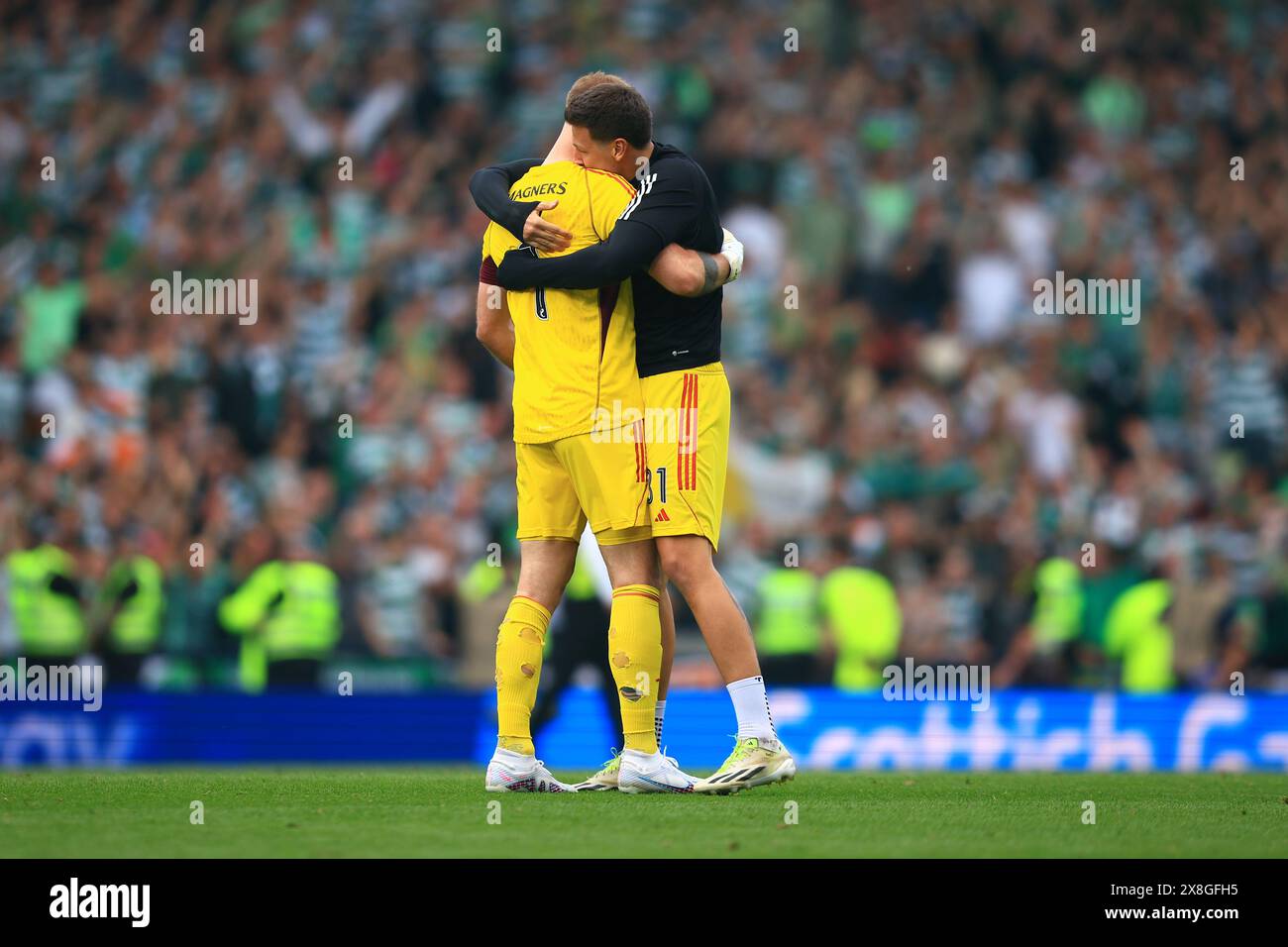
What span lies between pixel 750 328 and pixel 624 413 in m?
11.0

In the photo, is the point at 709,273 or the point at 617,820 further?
the point at 709,273

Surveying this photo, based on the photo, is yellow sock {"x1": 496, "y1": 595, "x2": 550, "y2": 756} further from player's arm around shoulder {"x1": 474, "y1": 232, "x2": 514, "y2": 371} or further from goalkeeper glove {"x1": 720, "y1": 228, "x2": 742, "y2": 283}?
goalkeeper glove {"x1": 720, "y1": 228, "x2": 742, "y2": 283}

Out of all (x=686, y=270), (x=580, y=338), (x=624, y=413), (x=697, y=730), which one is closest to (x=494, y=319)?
(x=580, y=338)

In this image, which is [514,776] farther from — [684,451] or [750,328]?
[750,328]

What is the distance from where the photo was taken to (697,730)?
12477 mm

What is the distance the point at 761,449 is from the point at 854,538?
1454mm

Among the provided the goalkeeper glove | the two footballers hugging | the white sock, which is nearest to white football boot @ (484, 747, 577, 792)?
the two footballers hugging

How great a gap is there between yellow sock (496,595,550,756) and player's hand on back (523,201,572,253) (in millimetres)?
1269

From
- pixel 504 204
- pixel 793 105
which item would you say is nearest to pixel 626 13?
pixel 793 105

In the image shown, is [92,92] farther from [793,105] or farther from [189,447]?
[793,105]

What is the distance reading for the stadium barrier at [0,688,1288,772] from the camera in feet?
40.1

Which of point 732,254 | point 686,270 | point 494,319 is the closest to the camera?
point 686,270

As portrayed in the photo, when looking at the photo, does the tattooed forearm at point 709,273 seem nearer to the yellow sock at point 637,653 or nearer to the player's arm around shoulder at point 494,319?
the player's arm around shoulder at point 494,319

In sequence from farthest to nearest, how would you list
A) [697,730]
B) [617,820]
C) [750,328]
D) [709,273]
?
[750,328], [697,730], [709,273], [617,820]
